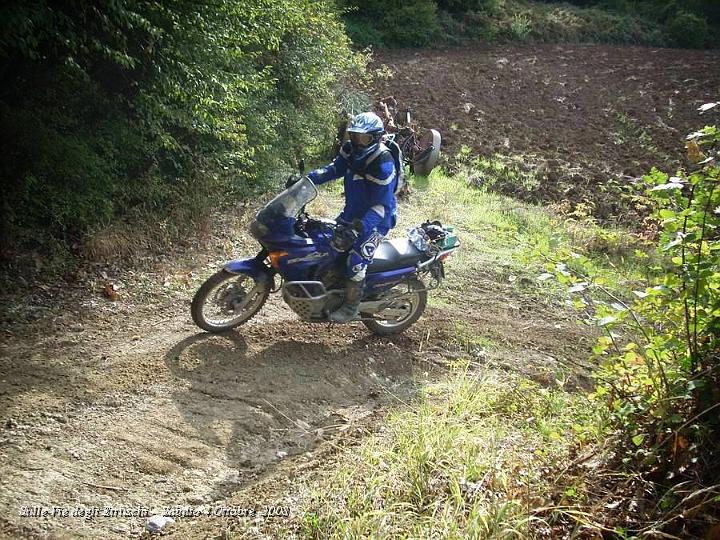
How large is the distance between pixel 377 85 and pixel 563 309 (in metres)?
11.1

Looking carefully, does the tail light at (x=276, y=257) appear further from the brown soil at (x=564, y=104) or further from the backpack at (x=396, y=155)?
the brown soil at (x=564, y=104)

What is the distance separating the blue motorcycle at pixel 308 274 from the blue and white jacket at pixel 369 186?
0.28m

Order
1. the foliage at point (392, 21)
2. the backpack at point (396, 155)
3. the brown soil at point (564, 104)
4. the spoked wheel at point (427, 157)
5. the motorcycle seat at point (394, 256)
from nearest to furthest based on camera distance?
the backpack at point (396, 155) < the motorcycle seat at point (394, 256) < the spoked wheel at point (427, 157) < the brown soil at point (564, 104) < the foliage at point (392, 21)

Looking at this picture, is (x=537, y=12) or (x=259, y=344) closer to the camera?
(x=259, y=344)

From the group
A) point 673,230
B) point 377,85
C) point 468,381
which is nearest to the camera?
point 673,230

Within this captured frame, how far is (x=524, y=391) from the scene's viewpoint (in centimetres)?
487

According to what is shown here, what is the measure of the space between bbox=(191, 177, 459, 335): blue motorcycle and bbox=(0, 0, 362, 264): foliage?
224 centimetres

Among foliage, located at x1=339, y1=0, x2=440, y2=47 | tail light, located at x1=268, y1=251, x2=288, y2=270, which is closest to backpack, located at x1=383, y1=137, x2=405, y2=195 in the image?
tail light, located at x1=268, y1=251, x2=288, y2=270

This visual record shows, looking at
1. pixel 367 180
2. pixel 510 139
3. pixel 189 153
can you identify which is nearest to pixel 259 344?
pixel 367 180

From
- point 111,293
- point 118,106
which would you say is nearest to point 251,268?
point 111,293

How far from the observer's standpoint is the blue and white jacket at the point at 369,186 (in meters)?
5.18

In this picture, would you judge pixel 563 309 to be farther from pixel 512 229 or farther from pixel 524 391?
pixel 524 391

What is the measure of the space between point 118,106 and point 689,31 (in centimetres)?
2863

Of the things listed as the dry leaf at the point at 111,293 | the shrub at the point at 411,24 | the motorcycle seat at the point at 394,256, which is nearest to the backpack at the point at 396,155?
the motorcycle seat at the point at 394,256
